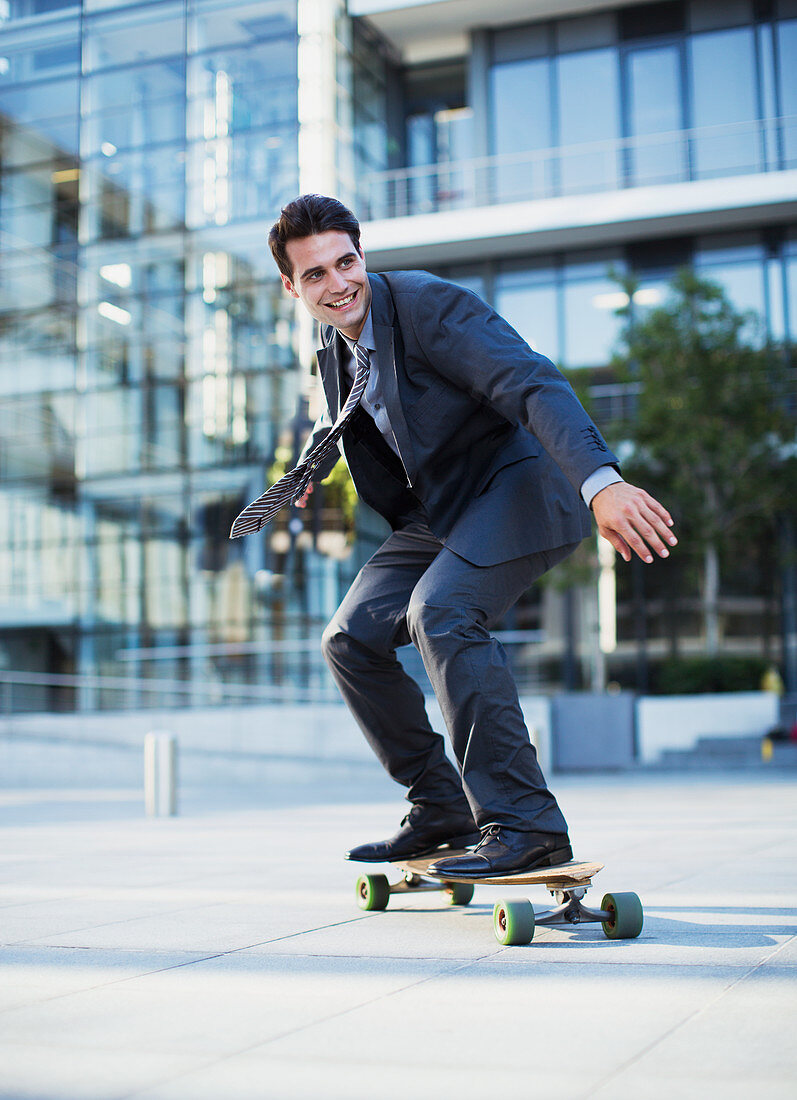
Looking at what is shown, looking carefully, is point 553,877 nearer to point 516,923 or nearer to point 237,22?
point 516,923

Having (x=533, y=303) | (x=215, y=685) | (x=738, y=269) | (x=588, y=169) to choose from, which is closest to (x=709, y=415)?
(x=738, y=269)

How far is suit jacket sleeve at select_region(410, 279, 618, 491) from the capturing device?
2629 mm

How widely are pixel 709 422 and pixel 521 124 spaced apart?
788 centimetres

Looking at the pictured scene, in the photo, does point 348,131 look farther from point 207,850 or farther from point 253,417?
point 207,850

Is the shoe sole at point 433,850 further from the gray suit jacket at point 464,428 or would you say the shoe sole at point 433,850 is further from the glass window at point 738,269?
the glass window at point 738,269

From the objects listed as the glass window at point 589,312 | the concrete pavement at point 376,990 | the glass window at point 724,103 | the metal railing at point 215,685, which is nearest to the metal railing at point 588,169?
the glass window at point 724,103

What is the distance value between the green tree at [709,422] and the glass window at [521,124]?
184 inches

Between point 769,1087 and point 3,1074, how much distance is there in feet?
3.43

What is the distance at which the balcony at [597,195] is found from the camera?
19172 millimetres

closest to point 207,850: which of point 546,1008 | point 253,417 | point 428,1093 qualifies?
point 546,1008

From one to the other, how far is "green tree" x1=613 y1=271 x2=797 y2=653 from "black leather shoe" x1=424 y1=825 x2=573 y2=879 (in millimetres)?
14009

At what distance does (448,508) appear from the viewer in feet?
10.1

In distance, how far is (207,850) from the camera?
575 centimetres

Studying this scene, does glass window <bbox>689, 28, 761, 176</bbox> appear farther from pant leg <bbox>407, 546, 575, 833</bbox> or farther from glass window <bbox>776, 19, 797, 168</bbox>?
pant leg <bbox>407, 546, 575, 833</bbox>
